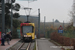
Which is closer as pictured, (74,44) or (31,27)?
(74,44)

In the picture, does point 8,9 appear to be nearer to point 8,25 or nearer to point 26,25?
point 8,25

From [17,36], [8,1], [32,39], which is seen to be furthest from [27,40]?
[8,1]

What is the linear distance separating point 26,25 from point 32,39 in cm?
268

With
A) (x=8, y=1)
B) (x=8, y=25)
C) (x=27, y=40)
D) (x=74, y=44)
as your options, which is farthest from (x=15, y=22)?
(x=74, y=44)

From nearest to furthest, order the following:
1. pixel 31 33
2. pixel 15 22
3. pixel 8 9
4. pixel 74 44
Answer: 1. pixel 74 44
2. pixel 31 33
3. pixel 8 9
4. pixel 15 22

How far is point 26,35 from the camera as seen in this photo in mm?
29375

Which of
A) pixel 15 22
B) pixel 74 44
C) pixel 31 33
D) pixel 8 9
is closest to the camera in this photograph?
pixel 74 44

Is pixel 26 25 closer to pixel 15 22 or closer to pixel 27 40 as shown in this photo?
pixel 27 40

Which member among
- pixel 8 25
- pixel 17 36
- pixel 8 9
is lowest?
pixel 17 36

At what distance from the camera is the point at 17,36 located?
42031 millimetres

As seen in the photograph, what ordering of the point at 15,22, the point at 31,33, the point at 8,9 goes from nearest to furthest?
the point at 31,33
the point at 8,9
the point at 15,22

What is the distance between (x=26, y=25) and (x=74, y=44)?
14.9 meters

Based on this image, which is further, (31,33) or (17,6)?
(17,6)

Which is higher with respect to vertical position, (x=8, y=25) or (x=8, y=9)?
(x=8, y=9)
